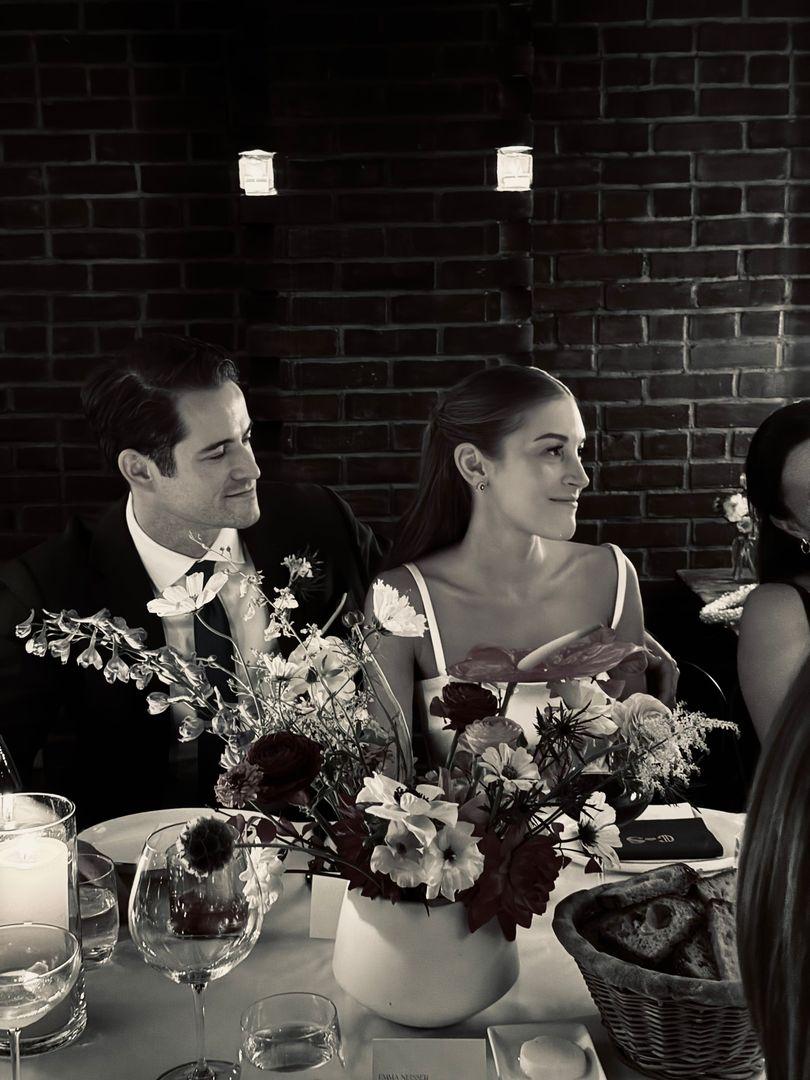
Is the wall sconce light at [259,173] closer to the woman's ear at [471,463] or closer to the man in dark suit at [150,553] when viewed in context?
the man in dark suit at [150,553]

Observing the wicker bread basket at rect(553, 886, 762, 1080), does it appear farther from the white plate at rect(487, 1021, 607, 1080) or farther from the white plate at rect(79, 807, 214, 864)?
the white plate at rect(79, 807, 214, 864)

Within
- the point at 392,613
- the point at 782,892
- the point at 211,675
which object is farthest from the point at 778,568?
the point at 782,892

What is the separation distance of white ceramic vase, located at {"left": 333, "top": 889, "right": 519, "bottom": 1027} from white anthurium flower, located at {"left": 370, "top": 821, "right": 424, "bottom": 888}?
69mm

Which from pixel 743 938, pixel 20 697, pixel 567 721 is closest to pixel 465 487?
pixel 20 697

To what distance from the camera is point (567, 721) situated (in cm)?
113

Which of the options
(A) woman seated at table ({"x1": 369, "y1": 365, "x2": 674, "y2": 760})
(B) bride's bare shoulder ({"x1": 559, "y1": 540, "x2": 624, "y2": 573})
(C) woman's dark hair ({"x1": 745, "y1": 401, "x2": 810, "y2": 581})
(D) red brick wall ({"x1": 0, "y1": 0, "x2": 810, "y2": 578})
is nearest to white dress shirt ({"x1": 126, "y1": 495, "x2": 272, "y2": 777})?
(A) woman seated at table ({"x1": 369, "y1": 365, "x2": 674, "y2": 760})

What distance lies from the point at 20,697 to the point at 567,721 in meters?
1.30

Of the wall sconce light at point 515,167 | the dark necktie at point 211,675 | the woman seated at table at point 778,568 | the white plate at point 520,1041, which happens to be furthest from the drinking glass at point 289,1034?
the wall sconce light at point 515,167

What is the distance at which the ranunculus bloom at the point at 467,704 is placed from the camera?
1.09 metres

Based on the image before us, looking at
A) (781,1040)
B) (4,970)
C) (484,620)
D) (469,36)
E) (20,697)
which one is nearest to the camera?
(781,1040)

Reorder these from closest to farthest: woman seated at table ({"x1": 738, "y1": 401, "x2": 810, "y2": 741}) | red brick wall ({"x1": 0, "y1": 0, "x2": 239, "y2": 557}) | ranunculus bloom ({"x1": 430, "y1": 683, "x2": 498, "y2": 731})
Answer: ranunculus bloom ({"x1": 430, "y1": 683, "x2": 498, "y2": 731}) → woman seated at table ({"x1": 738, "y1": 401, "x2": 810, "y2": 741}) → red brick wall ({"x1": 0, "y1": 0, "x2": 239, "y2": 557})

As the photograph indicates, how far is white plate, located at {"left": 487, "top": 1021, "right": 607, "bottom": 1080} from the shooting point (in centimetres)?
106

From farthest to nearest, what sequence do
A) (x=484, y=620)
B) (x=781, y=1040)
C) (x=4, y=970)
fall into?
(x=484, y=620) → (x=4, y=970) → (x=781, y=1040)

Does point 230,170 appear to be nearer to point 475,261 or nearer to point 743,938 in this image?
point 475,261
